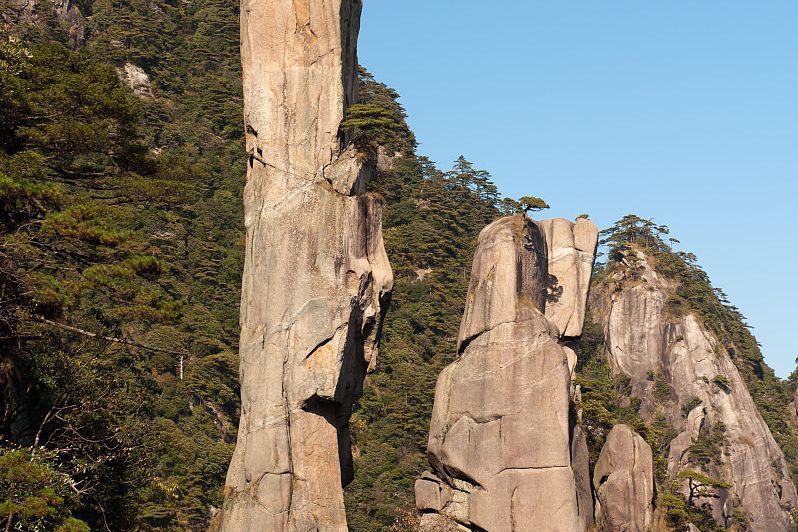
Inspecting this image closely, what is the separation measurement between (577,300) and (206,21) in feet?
178

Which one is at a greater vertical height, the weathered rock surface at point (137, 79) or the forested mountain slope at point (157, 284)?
the weathered rock surface at point (137, 79)

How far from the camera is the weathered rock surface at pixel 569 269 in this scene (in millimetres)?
35125

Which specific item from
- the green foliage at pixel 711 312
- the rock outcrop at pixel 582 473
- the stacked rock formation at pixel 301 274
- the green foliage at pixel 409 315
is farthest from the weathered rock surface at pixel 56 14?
the rock outcrop at pixel 582 473

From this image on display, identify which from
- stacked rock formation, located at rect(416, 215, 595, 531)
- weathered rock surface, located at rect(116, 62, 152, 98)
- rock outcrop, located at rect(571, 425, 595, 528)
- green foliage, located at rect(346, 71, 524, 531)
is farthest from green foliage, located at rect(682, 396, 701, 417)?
stacked rock formation, located at rect(416, 215, 595, 531)

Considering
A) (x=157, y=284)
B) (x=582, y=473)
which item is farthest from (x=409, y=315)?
(x=582, y=473)

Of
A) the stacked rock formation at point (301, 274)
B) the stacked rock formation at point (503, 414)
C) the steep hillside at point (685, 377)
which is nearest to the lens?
the stacked rock formation at point (301, 274)

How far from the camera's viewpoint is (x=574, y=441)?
1226 inches

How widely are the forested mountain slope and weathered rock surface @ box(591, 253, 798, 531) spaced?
2038 millimetres

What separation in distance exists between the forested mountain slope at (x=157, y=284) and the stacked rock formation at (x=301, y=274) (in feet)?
4.64

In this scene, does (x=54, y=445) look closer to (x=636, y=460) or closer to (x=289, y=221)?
(x=289, y=221)

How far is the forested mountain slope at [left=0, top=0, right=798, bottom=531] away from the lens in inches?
658

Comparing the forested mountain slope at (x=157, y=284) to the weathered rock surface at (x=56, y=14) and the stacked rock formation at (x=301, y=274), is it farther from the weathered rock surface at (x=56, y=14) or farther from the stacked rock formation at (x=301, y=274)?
the stacked rock formation at (x=301, y=274)

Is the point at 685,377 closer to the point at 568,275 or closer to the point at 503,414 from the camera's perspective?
the point at 568,275

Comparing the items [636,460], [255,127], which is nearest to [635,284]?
[636,460]
